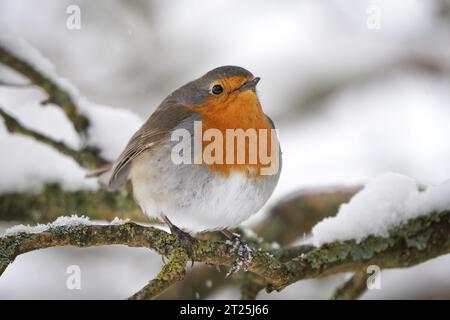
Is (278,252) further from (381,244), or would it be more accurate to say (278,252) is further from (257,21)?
(257,21)

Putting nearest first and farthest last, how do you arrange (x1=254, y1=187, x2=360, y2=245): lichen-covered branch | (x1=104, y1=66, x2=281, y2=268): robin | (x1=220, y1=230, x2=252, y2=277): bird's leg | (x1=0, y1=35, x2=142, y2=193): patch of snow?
1. (x1=220, y1=230, x2=252, y2=277): bird's leg
2. (x1=104, y1=66, x2=281, y2=268): robin
3. (x1=0, y1=35, x2=142, y2=193): patch of snow
4. (x1=254, y1=187, x2=360, y2=245): lichen-covered branch

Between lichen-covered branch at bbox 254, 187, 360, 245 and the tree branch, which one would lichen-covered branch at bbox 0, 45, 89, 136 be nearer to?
the tree branch

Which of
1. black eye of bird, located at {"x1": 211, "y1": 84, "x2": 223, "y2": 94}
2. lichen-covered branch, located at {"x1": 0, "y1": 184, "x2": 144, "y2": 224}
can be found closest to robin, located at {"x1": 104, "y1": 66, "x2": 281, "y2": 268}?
black eye of bird, located at {"x1": 211, "y1": 84, "x2": 223, "y2": 94}

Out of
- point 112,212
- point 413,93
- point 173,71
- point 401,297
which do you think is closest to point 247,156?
point 112,212

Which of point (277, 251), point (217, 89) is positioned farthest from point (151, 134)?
point (277, 251)

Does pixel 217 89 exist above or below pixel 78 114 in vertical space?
below

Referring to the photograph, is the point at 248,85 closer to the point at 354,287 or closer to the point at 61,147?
the point at 354,287
